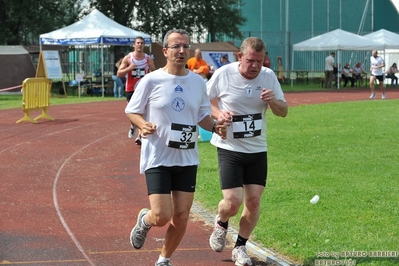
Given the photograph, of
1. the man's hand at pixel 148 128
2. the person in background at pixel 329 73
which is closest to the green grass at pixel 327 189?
the man's hand at pixel 148 128

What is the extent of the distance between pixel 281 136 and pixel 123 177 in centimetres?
559

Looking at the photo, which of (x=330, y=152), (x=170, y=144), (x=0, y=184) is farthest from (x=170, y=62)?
(x=330, y=152)

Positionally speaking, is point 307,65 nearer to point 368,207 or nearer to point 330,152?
point 330,152

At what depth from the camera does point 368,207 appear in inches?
365

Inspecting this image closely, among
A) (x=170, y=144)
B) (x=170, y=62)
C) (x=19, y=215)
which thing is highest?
(x=170, y=62)

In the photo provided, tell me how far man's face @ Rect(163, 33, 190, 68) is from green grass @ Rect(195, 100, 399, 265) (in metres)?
2.07

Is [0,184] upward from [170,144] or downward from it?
downward

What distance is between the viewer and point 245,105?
7281mm

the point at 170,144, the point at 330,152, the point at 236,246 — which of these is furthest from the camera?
the point at 330,152

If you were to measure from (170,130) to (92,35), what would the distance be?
27268mm

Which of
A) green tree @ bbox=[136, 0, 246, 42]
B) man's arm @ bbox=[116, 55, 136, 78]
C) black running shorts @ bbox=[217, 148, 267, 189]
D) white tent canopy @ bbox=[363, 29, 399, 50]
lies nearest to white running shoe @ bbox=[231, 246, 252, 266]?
black running shorts @ bbox=[217, 148, 267, 189]

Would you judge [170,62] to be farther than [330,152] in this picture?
No

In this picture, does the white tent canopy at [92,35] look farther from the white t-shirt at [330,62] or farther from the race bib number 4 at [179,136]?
the race bib number 4 at [179,136]

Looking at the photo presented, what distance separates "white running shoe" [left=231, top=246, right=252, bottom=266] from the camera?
7.06 m
